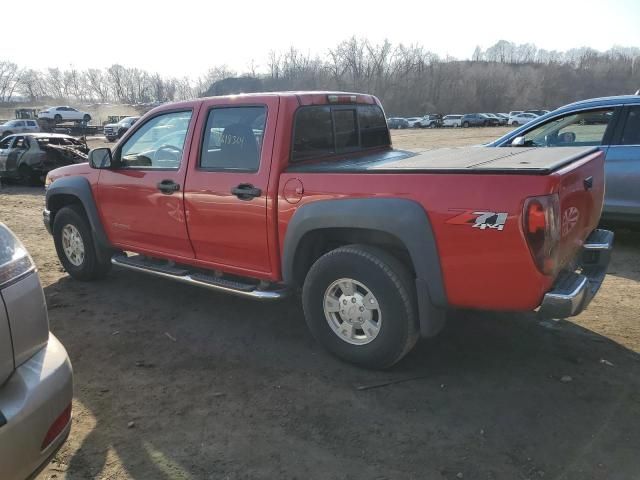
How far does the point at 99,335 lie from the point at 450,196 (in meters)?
3.22

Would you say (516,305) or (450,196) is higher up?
(450,196)

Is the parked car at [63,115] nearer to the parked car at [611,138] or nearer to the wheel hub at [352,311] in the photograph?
the parked car at [611,138]

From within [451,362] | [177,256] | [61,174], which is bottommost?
[451,362]

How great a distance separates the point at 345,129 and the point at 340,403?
7.86 feet

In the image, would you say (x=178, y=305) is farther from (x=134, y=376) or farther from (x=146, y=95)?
(x=146, y=95)

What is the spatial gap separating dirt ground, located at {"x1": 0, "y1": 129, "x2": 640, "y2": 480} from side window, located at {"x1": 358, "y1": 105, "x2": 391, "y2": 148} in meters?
1.78

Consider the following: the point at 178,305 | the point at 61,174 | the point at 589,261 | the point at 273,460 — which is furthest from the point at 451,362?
the point at 61,174

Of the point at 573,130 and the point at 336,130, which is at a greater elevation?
the point at 336,130

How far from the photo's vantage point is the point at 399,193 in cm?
318

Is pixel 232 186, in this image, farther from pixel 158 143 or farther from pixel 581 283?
pixel 581 283

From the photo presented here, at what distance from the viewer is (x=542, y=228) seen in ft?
9.07

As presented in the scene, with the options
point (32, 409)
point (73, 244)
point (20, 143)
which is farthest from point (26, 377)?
point (20, 143)

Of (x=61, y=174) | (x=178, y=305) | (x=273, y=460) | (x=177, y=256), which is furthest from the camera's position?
(x=61, y=174)

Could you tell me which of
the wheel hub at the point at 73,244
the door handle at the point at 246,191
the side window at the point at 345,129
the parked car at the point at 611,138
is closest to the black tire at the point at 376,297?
the door handle at the point at 246,191
